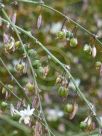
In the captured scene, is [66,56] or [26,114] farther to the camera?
[66,56]

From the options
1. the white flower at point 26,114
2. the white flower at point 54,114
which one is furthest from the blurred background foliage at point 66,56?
the white flower at point 26,114

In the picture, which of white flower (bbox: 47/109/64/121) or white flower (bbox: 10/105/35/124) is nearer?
white flower (bbox: 10/105/35/124)

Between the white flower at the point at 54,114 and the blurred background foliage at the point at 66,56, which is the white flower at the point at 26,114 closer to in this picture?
the blurred background foliage at the point at 66,56

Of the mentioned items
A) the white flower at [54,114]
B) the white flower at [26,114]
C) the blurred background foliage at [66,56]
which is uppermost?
the blurred background foliage at [66,56]

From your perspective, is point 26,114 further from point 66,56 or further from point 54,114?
point 54,114

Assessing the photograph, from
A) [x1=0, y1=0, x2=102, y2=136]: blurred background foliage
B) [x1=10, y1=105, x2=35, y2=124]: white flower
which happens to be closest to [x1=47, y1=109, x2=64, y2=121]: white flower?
[x1=0, y1=0, x2=102, y2=136]: blurred background foliage

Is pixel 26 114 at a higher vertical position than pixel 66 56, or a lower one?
lower

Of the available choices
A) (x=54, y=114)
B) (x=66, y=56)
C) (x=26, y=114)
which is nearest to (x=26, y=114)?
(x=26, y=114)

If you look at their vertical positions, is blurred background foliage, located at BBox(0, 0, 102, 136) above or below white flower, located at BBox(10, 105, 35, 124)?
above

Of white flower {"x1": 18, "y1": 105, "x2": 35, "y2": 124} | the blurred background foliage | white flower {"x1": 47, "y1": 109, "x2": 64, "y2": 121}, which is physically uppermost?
the blurred background foliage

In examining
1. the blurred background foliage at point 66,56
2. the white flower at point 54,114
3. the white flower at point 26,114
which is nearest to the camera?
the white flower at point 26,114

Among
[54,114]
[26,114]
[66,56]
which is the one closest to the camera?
[26,114]

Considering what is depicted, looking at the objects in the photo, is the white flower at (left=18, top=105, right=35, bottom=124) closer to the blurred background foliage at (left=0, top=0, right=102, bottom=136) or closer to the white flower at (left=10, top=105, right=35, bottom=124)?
the white flower at (left=10, top=105, right=35, bottom=124)
